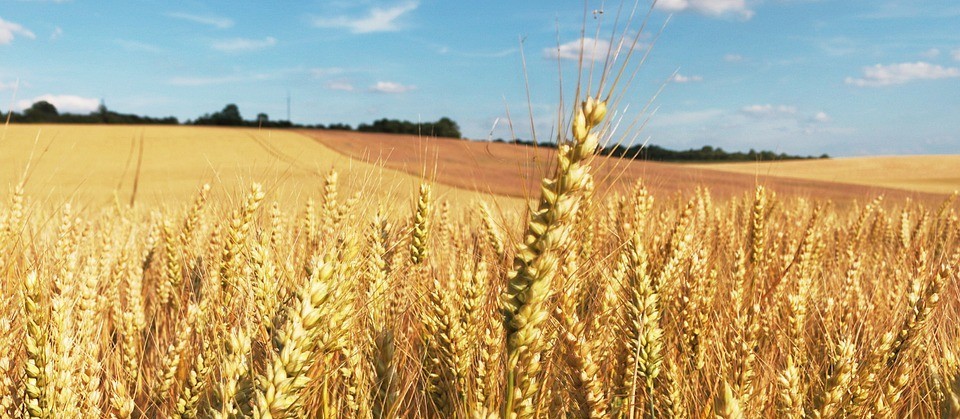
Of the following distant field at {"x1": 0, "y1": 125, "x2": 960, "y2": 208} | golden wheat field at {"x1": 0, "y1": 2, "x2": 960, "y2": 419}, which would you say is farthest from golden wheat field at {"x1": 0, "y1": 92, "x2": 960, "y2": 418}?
distant field at {"x1": 0, "y1": 125, "x2": 960, "y2": 208}

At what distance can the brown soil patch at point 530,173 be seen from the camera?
4.72 feet

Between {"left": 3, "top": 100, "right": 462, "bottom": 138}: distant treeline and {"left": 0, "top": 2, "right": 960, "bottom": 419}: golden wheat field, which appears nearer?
{"left": 0, "top": 2, "right": 960, "bottom": 419}: golden wheat field

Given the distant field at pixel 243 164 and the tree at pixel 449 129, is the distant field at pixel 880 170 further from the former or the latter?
the tree at pixel 449 129

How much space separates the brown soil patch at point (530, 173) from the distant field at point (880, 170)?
41.3 ft

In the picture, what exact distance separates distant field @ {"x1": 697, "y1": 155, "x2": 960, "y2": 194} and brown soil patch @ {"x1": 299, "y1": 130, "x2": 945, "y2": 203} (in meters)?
12.6

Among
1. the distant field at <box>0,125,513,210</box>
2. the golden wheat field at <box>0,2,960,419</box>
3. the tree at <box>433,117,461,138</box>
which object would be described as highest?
the tree at <box>433,117,461,138</box>

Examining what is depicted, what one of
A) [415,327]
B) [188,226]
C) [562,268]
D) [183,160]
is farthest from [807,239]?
[183,160]

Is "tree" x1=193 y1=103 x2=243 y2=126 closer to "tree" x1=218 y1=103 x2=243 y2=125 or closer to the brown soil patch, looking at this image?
"tree" x1=218 y1=103 x2=243 y2=125

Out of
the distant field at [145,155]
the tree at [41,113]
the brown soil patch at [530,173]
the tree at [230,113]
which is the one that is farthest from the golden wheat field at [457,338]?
the tree at [230,113]

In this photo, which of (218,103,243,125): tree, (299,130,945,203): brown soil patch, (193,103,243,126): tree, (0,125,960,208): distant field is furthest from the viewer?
(218,103,243,125): tree

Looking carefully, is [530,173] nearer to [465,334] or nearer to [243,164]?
[465,334]

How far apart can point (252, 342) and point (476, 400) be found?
22.8 inches

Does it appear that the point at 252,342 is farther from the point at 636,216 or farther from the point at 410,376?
the point at 636,216

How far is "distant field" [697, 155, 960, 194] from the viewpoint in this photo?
3444cm
